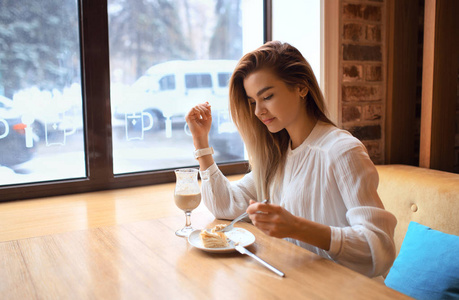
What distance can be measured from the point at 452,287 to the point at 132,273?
38.3 inches

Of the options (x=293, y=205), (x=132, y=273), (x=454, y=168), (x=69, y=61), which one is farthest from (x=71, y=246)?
(x=454, y=168)

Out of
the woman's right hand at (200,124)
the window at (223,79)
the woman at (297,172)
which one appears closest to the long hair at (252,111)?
the woman at (297,172)

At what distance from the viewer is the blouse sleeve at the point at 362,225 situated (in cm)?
115

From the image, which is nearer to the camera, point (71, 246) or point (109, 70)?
point (71, 246)

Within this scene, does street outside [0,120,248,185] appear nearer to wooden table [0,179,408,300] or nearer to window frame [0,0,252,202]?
window frame [0,0,252,202]

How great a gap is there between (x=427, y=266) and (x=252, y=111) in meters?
0.79

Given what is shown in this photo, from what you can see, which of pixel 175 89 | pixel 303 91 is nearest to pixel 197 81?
pixel 175 89

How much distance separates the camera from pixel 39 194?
2.03m

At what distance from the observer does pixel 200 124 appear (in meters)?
1.64

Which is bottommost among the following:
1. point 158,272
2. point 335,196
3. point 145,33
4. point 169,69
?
point 158,272

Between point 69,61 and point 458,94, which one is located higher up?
point 69,61

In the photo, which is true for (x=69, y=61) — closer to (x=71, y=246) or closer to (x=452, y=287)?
(x=71, y=246)

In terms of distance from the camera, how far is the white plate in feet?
3.67

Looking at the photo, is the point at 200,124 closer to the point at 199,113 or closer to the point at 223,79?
the point at 199,113
